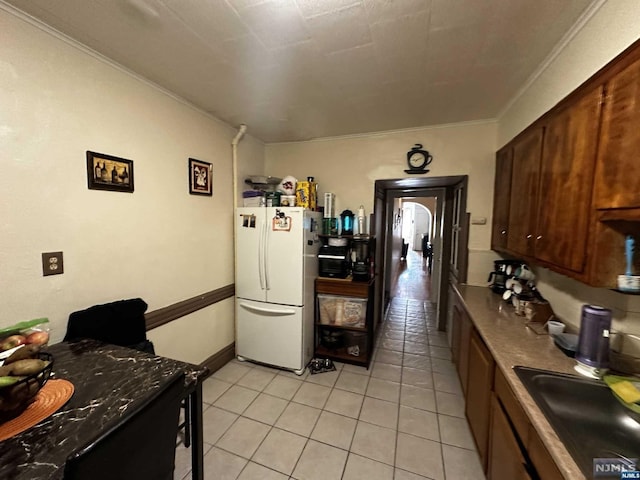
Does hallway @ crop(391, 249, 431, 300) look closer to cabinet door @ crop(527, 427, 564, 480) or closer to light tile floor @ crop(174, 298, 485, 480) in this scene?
light tile floor @ crop(174, 298, 485, 480)

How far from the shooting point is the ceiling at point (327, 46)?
1253mm

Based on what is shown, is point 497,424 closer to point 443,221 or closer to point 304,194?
point 304,194

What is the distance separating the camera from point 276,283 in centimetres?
263

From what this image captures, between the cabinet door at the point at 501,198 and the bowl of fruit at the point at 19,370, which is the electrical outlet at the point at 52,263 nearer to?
the bowl of fruit at the point at 19,370

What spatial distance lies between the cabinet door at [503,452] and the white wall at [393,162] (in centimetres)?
163

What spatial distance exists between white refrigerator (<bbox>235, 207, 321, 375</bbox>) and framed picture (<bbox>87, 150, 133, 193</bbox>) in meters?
1.08

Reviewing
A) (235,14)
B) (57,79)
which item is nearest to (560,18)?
(235,14)

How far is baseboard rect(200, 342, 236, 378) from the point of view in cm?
258

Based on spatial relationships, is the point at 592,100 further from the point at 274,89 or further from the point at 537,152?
the point at 274,89

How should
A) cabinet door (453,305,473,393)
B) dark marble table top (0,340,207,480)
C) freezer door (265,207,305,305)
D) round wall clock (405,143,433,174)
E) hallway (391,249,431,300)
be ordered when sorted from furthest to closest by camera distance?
→ hallway (391,249,431,300)
round wall clock (405,143,433,174)
freezer door (265,207,305,305)
cabinet door (453,305,473,393)
dark marble table top (0,340,207,480)

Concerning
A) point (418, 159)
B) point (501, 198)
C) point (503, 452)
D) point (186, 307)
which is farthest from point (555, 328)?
point (186, 307)

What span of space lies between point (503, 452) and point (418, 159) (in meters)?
2.48

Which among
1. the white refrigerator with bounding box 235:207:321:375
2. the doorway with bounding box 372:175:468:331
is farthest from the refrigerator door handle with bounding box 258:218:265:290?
the doorway with bounding box 372:175:468:331

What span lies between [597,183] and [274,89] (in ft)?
6.62
